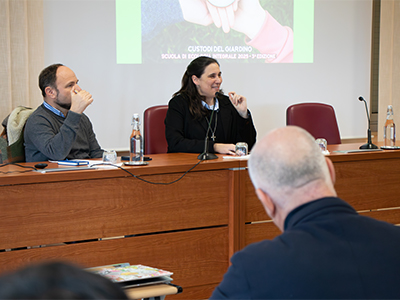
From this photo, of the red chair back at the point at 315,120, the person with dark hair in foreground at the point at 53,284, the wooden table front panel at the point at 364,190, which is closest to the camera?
the person with dark hair in foreground at the point at 53,284

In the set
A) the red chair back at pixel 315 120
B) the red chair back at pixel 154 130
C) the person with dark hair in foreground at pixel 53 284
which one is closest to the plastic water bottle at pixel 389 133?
the red chair back at pixel 315 120

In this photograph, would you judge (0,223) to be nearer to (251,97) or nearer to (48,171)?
(48,171)

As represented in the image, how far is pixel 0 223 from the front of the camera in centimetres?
206

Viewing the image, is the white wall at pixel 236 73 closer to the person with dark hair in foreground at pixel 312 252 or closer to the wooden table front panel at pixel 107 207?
the wooden table front panel at pixel 107 207

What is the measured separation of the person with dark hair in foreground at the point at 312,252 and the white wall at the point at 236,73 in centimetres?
341

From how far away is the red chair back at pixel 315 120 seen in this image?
12.5 feet

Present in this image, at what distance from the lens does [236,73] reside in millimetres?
4555

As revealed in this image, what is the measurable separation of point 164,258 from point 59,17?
2.54 meters

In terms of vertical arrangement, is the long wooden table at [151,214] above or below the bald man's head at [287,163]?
below

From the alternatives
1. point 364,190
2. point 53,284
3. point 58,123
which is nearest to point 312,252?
point 53,284

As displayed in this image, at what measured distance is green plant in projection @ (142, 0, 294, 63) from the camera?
14.1ft

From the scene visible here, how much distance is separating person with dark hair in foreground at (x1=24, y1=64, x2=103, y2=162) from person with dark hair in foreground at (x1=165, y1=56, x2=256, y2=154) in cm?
55

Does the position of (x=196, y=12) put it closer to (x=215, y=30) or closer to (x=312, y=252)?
(x=215, y=30)

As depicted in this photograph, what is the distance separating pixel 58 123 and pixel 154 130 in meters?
0.79
